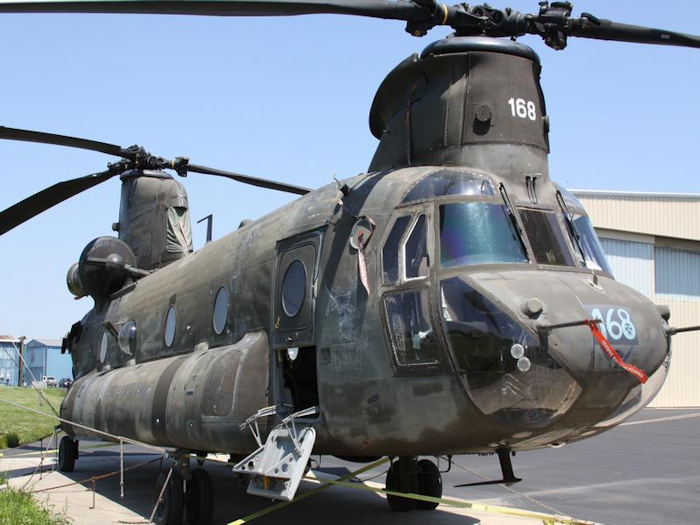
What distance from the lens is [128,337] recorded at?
1195cm

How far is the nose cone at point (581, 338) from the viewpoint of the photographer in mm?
5711

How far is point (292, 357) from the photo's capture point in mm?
7582

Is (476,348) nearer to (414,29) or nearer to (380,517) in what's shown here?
(414,29)

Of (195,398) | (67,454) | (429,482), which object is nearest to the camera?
(195,398)

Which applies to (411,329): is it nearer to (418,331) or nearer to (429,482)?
(418,331)

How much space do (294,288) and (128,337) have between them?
16.5 ft

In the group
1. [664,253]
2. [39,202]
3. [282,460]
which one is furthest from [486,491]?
[664,253]

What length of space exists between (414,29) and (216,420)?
4052mm

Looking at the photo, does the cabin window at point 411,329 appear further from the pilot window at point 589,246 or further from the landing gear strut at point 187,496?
the landing gear strut at point 187,496

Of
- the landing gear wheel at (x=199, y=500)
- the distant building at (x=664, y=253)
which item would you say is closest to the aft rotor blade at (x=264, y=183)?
the landing gear wheel at (x=199, y=500)

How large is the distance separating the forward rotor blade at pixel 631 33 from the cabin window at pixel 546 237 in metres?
1.59

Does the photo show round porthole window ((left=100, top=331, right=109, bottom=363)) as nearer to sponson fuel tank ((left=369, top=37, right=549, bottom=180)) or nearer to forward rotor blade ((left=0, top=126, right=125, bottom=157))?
forward rotor blade ((left=0, top=126, right=125, bottom=157))

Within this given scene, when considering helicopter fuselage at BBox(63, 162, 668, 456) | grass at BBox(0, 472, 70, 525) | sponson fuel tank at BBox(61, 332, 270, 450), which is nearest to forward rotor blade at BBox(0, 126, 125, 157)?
sponson fuel tank at BBox(61, 332, 270, 450)

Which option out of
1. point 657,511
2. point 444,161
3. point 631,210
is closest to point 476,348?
point 444,161
